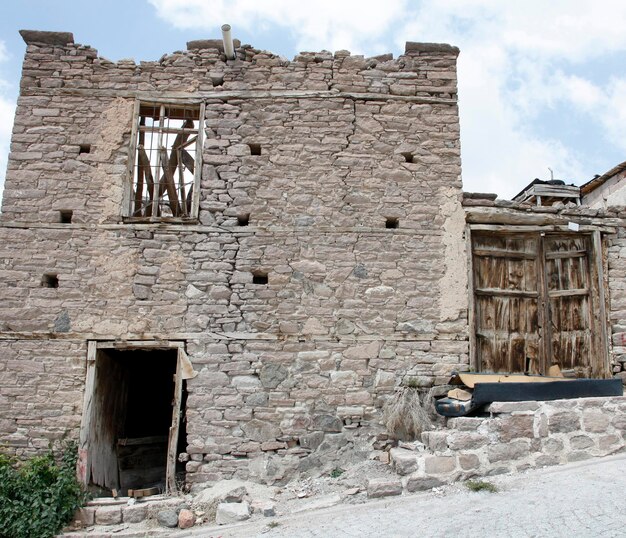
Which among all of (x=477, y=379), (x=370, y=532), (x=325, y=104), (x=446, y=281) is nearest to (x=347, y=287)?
(x=446, y=281)

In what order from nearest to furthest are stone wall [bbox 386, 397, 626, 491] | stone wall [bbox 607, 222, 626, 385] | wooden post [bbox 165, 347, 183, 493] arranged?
1. stone wall [bbox 386, 397, 626, 491]
2. wooden post [bbox 165, 347, 183, 493]
3. stone wall [bbox 607, 222, 626, 385]

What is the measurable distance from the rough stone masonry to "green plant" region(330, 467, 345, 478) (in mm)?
142

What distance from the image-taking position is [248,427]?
22.0 ft

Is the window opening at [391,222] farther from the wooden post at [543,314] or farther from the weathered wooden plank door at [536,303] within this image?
Answer: the wooden post at [543,314]

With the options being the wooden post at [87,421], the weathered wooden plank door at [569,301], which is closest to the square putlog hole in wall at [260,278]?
the wooden post at [87,421]

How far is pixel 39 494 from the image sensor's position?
611cm

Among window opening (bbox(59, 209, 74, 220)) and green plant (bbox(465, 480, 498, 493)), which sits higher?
window opening (bbox(59, 209, 74, 220))

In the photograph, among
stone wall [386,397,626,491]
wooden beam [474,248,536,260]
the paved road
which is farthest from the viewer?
wooden beam [474,248,536,260]

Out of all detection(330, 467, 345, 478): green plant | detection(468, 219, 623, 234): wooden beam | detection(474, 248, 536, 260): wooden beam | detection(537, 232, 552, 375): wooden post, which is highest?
detection(468, 219, 623, 234): wooden beam

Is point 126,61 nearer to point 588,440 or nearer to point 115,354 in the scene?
point 115,354

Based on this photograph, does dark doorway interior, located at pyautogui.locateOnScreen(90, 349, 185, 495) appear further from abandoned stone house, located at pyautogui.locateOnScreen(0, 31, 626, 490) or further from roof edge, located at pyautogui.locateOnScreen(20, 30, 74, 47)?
roof edge, located at pyautogui.locateOnScreen(20, 30, 74, 47)

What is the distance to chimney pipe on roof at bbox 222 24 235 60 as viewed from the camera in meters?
7.29

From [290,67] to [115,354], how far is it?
448 centimetres

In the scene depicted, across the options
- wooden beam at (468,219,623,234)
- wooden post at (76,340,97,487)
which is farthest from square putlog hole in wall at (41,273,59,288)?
wooden beam at (468,219,623,234)
